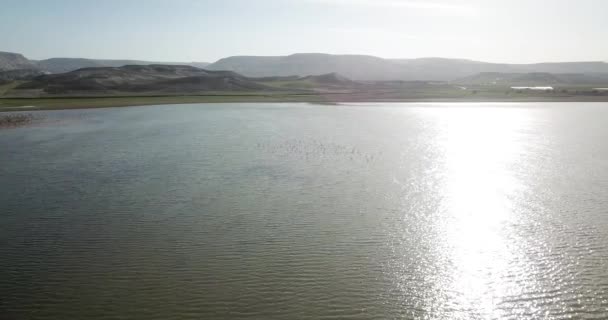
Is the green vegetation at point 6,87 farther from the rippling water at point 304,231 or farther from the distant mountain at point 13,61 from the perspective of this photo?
the distant mountain at point 13,61

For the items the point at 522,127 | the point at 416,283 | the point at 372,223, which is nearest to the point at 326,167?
the point at 372,223

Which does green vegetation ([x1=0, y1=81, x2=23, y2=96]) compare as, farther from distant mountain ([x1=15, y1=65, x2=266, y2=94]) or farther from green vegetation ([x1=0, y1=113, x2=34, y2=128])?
green vegetation ([x1=0, y1=113, x2=34, y2=128])

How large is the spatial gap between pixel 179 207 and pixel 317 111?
29.9 metres

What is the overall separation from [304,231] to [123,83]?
69993 mm

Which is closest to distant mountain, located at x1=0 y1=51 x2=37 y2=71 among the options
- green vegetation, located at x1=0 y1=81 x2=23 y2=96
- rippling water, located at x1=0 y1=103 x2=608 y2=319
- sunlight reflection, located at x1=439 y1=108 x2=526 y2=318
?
green vegetation, located at x1=0 y1=81 x2=23 y2=96

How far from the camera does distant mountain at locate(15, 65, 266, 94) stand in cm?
6754

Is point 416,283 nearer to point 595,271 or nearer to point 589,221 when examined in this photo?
point 595,271

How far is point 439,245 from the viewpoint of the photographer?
33.7 feet

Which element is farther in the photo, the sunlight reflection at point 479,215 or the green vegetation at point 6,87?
the green vegetation at point 6,87

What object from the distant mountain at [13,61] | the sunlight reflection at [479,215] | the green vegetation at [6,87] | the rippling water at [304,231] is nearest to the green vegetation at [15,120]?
the rippling water at [304,231]

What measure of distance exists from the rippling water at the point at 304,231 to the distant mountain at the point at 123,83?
49.2m

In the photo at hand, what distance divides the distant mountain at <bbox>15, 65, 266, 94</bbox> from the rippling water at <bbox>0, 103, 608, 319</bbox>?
49.2 metres

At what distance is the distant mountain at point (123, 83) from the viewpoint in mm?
67544

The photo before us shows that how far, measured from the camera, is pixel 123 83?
73.5 metres
